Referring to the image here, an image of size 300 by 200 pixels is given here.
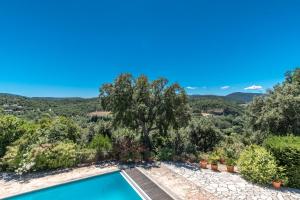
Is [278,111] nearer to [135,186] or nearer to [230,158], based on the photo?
[230,158]

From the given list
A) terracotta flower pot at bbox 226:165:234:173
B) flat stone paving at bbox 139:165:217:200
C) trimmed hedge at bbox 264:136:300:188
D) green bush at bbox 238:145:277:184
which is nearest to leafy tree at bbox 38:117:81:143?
flat stone paving at bbox 139:165:217:200

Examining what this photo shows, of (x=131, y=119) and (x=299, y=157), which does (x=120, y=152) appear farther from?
(x=299, y=157)

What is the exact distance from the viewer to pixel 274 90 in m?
19.2

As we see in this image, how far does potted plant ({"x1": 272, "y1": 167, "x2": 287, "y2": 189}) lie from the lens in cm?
950

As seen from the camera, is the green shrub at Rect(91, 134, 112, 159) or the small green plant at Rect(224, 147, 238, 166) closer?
the small green plant at Rect(224, 147, 238, 166)

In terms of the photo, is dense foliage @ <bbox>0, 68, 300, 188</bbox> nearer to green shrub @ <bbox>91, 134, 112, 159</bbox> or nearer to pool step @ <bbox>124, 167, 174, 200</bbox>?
green shrub @ <bbox>91, 134, 112, 159</bbox>

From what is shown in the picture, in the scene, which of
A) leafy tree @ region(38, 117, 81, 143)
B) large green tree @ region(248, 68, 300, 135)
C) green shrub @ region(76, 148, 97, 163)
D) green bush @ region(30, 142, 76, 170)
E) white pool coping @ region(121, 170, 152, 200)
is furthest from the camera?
large green tree @ region(248, 68, 300, 135)

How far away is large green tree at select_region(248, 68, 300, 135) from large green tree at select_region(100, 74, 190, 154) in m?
7.45

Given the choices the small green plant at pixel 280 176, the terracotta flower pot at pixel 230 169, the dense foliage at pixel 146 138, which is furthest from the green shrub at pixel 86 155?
the small green plant at pixel 280 176

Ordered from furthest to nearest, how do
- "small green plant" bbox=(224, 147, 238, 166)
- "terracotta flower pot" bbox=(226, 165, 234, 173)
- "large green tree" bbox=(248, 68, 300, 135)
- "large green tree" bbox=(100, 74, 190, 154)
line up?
1. "large green tree" bbox=(248, 68, 300, 135)
2. "large green tree" bbox=(100, 74, 190, 154)
3. "small green plant" bbox=(224, 147, 238, 166)
4. "terracotta flower pot" bbox=(226, 165, 234, 173)

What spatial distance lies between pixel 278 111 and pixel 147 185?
12373 mm

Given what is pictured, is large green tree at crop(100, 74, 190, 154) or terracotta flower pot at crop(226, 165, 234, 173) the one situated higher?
large green tree at crop(100, 74, 190, 154)

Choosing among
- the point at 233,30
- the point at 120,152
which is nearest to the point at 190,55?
the point at 233,30

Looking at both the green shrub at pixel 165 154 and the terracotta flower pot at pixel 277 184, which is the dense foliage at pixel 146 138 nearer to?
the green shrub at pixel 165 154
